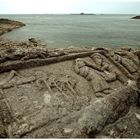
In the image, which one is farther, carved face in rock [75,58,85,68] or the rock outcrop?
the rock outcrop

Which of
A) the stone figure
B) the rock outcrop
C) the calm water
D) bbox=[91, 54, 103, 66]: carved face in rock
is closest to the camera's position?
the stone figure

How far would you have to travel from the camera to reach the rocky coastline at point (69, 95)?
14.3ft

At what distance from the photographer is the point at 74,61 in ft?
20.8

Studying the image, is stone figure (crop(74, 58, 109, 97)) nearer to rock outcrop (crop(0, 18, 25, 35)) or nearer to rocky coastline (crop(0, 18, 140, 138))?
rocky coastline (crop(0, 18, 140, 138))

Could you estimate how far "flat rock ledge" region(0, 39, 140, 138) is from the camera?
172 inches

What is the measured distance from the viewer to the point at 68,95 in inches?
202

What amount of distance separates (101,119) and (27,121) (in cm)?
139

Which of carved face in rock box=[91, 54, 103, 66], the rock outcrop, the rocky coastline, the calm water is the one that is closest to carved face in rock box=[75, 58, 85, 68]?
the rocky coastline

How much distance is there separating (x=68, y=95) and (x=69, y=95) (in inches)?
0.9

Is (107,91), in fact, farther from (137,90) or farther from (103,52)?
(103,52)

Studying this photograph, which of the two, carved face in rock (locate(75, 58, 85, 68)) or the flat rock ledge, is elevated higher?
carved face in rock (locate(75, 58, 85, 68))

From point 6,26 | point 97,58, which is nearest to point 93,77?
point 97,58

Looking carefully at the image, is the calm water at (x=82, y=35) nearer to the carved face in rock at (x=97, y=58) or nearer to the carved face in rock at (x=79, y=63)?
the carved face in rock at (x=97, y=58)

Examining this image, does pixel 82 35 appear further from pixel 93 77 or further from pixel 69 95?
pixel 69 95
